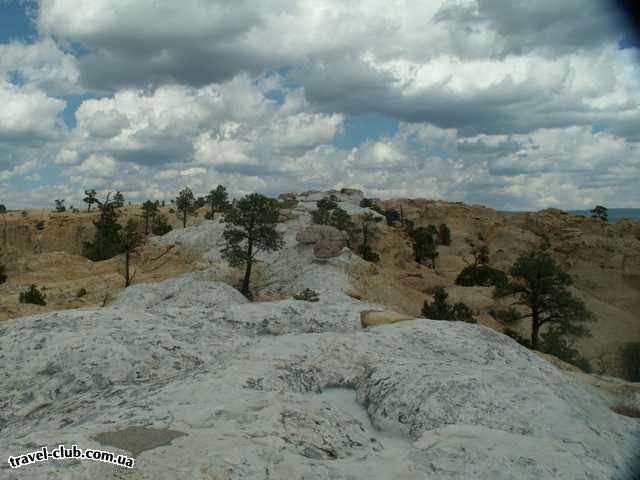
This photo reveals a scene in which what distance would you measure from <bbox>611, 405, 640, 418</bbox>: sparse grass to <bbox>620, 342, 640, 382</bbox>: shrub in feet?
88.1

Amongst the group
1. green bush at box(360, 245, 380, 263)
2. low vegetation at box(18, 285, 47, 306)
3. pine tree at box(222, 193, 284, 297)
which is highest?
pine tree at box(222, 193, 284, 297)

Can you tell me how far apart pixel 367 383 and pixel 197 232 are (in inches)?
2291

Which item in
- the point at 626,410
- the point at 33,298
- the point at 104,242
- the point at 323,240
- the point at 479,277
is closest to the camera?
the point at 626,410

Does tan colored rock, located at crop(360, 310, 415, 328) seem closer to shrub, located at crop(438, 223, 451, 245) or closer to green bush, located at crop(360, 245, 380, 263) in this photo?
green bush, located at crop(360, 245, 380, 263)

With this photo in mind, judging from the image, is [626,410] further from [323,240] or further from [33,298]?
[33,298]

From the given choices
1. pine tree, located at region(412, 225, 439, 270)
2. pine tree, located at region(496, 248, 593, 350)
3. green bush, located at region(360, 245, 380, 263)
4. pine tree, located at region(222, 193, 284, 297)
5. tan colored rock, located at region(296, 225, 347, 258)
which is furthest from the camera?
pine tree, located at region(412, 225, 439, 270)

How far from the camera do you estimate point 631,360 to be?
39.3 metres

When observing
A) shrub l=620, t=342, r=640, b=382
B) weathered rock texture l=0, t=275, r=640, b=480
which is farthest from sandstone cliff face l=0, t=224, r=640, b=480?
shrub l=620, t=342, r=640, b=382

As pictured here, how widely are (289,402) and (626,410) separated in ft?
35.6

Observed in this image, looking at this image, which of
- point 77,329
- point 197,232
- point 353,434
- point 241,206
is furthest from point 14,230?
point 353,434

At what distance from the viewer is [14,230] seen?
94062 mm

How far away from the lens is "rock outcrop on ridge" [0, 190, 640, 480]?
6.32 metres

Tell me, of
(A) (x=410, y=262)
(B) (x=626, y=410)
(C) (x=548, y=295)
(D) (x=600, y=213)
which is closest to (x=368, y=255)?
(A) (x=410, y=262)

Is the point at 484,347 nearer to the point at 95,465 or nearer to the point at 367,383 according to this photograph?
the point at 367,383
